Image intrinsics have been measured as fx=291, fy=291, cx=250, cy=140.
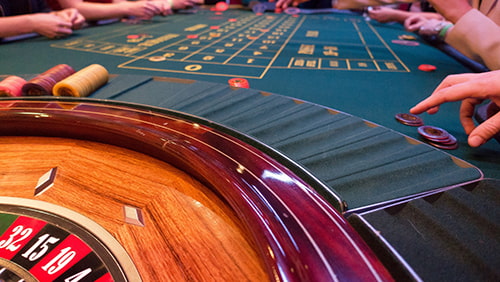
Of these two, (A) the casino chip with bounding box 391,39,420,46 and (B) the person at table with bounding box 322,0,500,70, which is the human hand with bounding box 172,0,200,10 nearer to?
(A) the casino chip with bounding box 391,39,420,46

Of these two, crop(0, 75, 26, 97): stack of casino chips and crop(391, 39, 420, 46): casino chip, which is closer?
crop(0, 75, 26, 97): stack of casino chips

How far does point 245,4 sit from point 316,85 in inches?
220

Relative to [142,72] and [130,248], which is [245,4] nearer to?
[142,72]

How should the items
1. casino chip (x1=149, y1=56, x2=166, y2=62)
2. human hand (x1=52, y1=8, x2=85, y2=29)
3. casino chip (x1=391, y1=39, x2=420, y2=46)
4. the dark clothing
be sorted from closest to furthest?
casino chip (x1=149, y1=56, x2=166, y2=62), casino chip (x1=391, y1=39, x2=420, y2=46), the dark clothing, human hand (x1=52, y1=8, x2=85, y2=29)

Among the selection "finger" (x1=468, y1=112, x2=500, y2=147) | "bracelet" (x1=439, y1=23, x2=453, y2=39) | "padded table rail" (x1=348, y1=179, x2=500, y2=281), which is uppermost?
"bracelet" (x1=439, y1=23, x2=453, y2=39)

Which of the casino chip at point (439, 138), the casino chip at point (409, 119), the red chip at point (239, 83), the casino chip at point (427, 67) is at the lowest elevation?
the casino chip at point (439, 138)

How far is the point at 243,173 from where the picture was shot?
655mm

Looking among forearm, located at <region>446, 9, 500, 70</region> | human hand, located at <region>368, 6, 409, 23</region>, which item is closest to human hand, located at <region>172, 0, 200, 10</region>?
human hand, located at <region>368, 6, 409, 23</region>

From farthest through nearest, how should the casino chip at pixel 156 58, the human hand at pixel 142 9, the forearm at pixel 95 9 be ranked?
the human hand at pixel 142 9 → the forearm at pixel 95 9 → the casino chip at pixel 156 58

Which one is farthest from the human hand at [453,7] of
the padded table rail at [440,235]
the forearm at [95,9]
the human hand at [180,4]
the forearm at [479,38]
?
the human hand at [180,4]

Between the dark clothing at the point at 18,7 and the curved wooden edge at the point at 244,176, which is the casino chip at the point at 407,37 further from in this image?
the dark clothing at the point at 18,7

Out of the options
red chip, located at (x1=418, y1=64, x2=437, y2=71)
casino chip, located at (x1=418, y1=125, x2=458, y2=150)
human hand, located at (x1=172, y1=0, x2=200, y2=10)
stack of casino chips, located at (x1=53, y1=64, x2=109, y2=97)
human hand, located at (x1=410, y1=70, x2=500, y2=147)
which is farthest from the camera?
human hand, located at (x1=172, y1=0, x2=200, y2=10)

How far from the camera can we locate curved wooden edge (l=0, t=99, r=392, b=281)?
45cm

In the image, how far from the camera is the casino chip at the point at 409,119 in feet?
4.11
